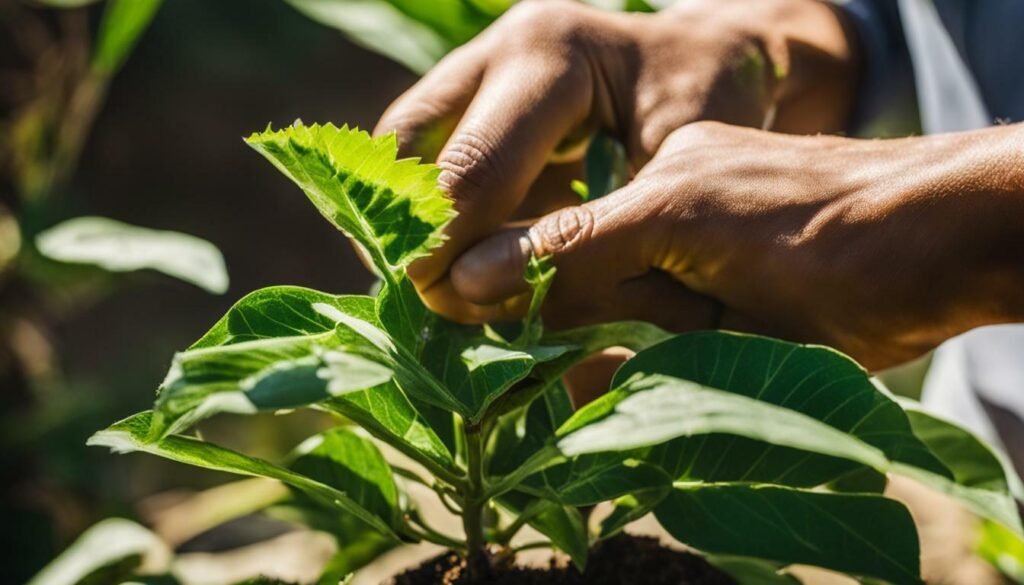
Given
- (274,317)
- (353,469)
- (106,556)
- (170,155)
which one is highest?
(274,317)

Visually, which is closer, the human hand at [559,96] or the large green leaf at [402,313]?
the large green leaf at [402,313]

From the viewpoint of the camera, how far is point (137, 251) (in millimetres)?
821

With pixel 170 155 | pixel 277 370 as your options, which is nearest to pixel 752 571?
pixel 277 370

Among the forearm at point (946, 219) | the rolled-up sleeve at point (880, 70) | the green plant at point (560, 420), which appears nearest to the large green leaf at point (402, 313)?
the green plant at point (560, 420)

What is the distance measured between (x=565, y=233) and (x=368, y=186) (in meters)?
0.15

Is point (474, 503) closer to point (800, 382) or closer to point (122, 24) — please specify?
point (800, 382)

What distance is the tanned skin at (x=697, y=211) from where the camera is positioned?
0.48m

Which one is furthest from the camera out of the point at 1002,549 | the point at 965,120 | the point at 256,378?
the point at 965,120

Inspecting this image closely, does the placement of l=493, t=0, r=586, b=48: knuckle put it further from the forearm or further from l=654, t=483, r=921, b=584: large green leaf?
l=654, t=483, r=921, b=584: large green leaf

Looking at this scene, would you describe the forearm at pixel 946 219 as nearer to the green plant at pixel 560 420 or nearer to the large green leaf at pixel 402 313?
the green plant at pixel 560 420

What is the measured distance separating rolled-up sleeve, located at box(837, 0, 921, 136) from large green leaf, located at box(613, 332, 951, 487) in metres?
0.63

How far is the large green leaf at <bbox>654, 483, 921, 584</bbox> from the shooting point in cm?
39

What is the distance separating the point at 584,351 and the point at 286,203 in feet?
6.07

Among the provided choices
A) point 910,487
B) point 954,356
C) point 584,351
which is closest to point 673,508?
point 584,351
